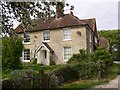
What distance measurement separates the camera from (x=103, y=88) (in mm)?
14820

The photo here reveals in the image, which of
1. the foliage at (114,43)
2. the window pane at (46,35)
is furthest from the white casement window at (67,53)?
the foliage at (114,43)

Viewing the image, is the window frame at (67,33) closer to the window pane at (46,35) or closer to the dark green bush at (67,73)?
the window pane at (46,35)

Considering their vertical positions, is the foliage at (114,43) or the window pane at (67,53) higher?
the foliage at (114,43)

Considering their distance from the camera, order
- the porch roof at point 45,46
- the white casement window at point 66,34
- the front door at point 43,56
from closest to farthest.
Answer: the white casement window at point 66,34 < the porch roof at point 45,46 < the front door at point 43,56

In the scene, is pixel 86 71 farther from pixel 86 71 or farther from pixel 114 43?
pixel 114 43

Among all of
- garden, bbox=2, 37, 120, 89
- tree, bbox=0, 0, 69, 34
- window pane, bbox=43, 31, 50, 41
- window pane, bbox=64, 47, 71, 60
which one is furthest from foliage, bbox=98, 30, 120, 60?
tree, bbox=0, 0, 69, 34

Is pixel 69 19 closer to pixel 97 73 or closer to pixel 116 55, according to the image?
pixel 97 73

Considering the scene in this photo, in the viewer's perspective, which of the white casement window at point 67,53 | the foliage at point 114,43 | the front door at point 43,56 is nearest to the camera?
the white casement window at point 67,53

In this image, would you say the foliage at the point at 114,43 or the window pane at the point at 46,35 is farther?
the foliage at the point at 114,43

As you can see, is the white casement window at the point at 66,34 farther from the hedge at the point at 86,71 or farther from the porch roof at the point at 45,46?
the hedge at the point at 86,71

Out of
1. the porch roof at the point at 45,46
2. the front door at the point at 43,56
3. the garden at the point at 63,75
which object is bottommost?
the garden at the point at 63,75

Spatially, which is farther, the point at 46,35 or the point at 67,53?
the point at 46,35

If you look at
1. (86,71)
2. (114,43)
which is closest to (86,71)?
(86,71)

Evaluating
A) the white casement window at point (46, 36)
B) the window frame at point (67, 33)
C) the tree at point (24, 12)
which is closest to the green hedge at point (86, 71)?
the tree at point (24, 12)
